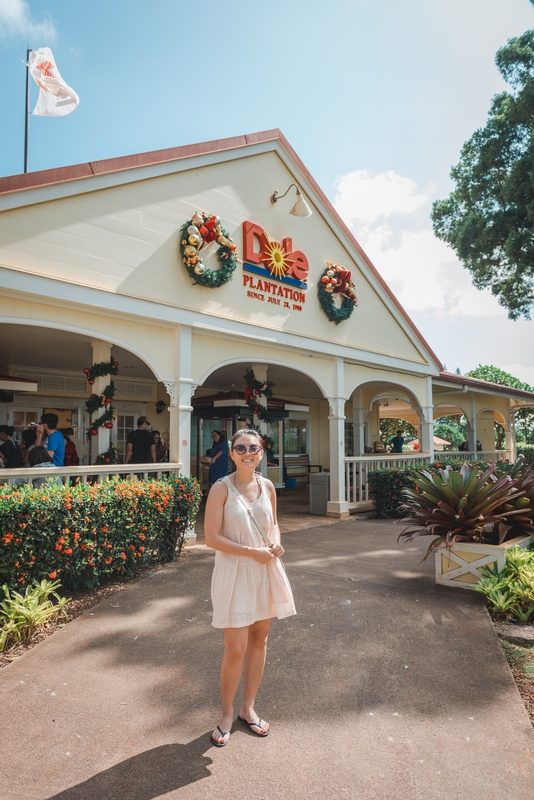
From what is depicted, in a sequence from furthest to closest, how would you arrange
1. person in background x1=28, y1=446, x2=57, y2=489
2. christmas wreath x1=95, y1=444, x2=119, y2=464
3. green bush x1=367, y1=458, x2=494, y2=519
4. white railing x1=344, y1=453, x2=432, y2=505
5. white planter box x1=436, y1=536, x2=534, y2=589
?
white railing x1=344, y1=453, x2=432, y2=505, green bush x1=367, y1=458, x2=494, y2=519, christmas wreath x1=95, y1=444, x2=119, y2=464, person in background x1=28, y1=446, x2=57, y2=489, white planter box x1=436, y1=536, x2=534, y2=589

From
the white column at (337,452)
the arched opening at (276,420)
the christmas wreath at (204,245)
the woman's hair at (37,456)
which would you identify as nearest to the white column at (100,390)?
Answer: the woman's hair at (37,456)

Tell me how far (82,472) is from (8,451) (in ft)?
7.45

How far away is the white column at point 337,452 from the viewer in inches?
432

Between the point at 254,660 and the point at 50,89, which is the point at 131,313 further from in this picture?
the point at 50,89

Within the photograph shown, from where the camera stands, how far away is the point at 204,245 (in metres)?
8.32

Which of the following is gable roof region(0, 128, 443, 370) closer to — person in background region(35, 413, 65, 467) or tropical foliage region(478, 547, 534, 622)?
person in background region(35, 413, 65, 467)

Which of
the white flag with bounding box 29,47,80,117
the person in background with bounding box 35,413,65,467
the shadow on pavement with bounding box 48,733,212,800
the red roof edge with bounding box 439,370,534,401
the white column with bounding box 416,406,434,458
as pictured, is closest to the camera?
the shadow on pavement with bounding box 48,733,212,800

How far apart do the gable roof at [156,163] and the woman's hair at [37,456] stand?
316 centimetres

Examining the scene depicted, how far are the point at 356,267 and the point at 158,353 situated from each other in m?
5.94

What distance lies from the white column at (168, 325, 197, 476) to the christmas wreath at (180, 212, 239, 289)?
2.92ft

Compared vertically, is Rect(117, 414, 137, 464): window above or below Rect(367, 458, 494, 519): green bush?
above

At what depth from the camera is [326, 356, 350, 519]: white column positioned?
1098cm

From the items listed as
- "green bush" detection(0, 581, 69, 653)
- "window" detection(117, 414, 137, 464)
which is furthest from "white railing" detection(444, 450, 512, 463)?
"green bush" detection(0, 581, 69, 653)

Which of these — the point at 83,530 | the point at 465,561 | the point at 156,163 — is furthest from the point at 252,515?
the point at 156,163
